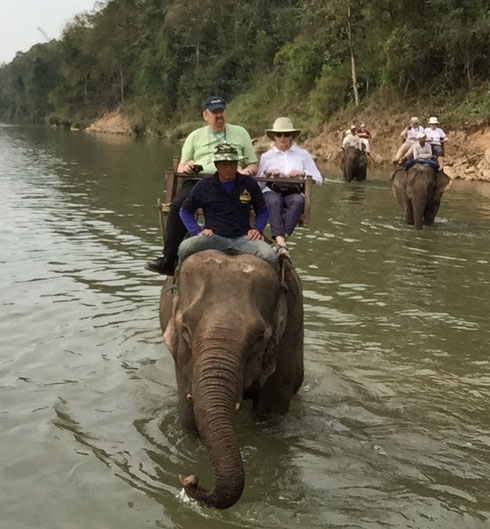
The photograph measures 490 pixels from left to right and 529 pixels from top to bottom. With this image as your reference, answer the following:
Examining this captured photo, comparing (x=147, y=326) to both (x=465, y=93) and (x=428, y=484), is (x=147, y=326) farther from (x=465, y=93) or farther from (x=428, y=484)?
(x=465, y=93)

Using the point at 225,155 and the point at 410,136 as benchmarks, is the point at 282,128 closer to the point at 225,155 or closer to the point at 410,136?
the point at 225,155

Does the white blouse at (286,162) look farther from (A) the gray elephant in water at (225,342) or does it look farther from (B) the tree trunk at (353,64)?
(B) the tree trunk at (353,64)

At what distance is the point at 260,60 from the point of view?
55.6 meters

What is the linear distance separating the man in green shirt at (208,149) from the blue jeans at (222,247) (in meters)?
1.03

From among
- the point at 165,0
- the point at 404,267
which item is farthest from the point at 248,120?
the point at 404,267

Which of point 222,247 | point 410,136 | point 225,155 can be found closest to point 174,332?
point 222,247

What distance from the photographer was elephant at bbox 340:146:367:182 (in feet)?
77.2

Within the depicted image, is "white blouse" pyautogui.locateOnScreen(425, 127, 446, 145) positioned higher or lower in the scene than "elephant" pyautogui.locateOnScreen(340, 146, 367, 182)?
higher

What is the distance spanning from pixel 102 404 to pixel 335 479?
2228 millimetres

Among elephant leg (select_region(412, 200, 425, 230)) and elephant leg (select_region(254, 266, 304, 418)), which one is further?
elephant leg (select_region(412, 200, 425, 230))

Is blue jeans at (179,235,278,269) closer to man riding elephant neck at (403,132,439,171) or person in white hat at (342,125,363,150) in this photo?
man riding elephant neck at (403,132,439,171)

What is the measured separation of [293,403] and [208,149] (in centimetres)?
235

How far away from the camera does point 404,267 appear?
1171 centimetres

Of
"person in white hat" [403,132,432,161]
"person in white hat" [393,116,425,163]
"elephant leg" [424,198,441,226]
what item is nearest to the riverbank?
"person in white hat" [393,116,425,163]
